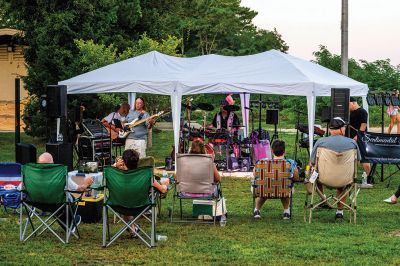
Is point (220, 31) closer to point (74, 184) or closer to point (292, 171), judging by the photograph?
point (292, 171)

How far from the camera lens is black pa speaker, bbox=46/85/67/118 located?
45.4 feet

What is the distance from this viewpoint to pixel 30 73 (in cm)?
2608

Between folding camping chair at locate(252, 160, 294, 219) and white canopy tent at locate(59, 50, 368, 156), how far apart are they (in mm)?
5338

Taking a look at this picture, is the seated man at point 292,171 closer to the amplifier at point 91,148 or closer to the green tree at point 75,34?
the amplifier at point 91,148

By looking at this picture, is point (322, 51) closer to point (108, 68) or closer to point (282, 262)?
point (108, 68)

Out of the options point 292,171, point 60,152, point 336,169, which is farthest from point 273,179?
point 60,152

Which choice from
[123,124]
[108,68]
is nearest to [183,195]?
[123,124]

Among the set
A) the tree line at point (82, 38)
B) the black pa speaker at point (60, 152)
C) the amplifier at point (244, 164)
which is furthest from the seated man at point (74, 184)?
the tree line at point (82, 38)

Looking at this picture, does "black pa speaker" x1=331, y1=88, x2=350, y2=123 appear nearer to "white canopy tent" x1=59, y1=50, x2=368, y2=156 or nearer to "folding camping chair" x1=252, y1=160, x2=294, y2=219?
"white canopy tent" x1=59, y1=50, x2=368, y2=156

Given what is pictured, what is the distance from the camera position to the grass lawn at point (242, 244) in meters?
7.98

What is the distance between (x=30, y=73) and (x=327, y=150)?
1743 cm

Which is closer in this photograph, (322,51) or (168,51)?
(168,51)

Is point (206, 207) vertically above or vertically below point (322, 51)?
below

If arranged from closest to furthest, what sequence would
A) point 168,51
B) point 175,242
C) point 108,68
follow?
point 175,242, point 108,68, point 168,51
